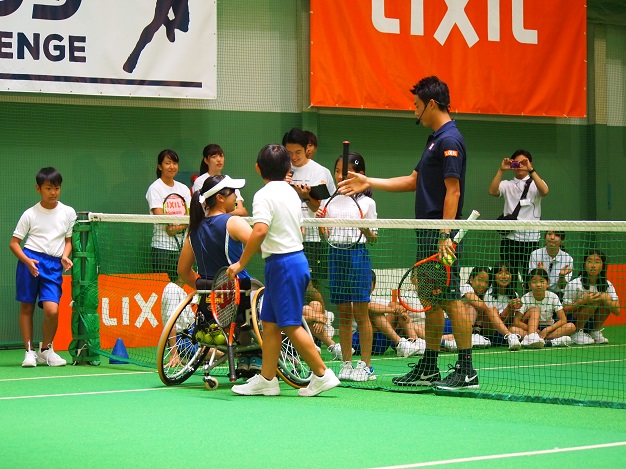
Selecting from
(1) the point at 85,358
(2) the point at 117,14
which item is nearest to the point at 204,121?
(2) the point at 117,14

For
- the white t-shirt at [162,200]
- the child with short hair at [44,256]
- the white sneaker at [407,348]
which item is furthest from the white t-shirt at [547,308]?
the child with short hair at [44,256]

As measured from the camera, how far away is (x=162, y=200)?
10.5 m

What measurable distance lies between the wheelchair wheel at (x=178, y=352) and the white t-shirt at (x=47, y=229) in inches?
75.1

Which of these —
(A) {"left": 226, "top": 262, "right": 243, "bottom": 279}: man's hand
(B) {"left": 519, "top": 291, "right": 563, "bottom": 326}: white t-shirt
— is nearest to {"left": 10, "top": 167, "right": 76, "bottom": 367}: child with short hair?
(A) {"left": 226, "top": 262, "right": 243, "bottom": 279}: man's hand

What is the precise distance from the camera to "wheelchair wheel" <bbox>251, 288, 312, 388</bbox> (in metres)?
6.82

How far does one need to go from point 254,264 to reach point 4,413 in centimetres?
572

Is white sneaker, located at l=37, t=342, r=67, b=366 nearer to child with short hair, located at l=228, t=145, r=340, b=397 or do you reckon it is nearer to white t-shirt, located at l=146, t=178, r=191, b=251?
white t-shirt, located at l=146, t=178, r=191, b=251

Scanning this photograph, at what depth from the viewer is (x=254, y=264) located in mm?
11445

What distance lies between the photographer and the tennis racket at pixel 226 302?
6.79 m

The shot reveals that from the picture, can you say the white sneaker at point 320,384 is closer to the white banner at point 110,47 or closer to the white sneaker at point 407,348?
the white sneaker at point 407,348

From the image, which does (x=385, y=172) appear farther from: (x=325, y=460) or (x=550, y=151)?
(x=325, y=460)

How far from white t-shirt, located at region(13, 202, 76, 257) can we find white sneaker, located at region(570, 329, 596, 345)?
4.93 meters

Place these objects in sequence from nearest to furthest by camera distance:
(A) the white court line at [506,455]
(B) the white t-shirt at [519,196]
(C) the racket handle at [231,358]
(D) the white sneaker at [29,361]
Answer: (A) the white court line at [506,455]
(C) the racket handle at [231,358]
(D) the white sneaker at [29,361]
(B) the white t-shirt at [519,196]

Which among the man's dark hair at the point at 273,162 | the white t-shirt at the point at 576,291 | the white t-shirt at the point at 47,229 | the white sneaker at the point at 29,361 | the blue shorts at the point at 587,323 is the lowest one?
the white sneaker at the point at 29,361
